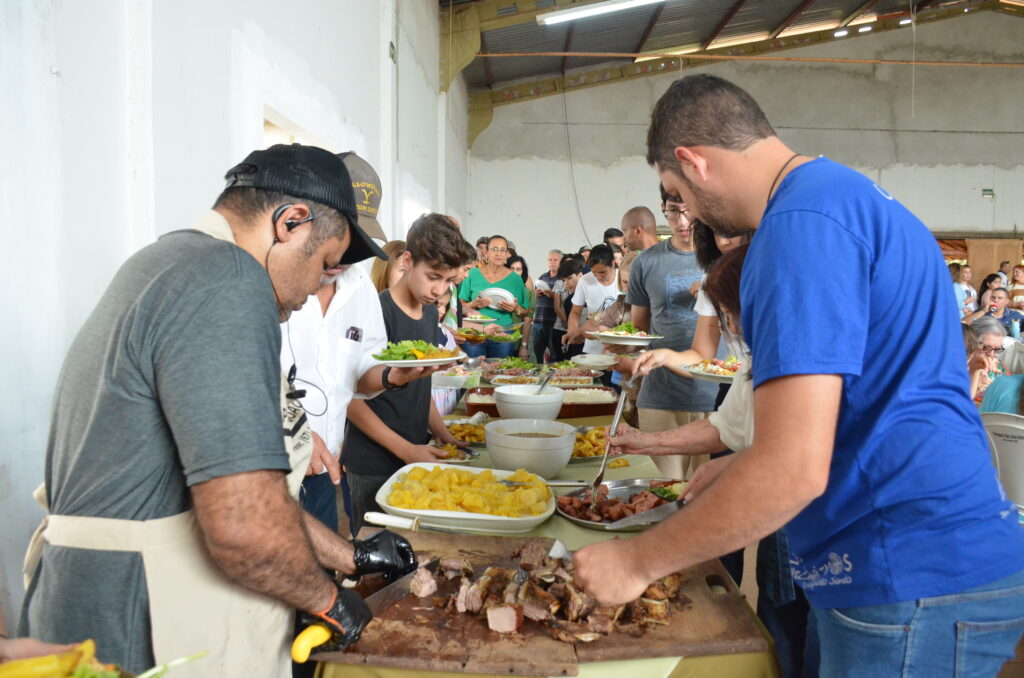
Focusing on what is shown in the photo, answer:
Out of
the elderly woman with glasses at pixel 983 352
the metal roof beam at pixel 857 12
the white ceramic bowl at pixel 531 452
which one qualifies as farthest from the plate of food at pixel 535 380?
the metal roof beam at pixel 857 12

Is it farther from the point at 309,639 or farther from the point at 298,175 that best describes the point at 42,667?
the point at 298,175

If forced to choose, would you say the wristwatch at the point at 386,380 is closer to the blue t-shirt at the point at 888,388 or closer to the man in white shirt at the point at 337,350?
the man in white shirt at the point at 337,350

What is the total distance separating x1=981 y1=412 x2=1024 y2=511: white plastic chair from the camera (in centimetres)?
273

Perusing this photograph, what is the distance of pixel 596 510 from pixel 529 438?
0.35 meters

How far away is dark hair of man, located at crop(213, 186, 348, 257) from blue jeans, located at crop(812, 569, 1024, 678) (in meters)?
1.10

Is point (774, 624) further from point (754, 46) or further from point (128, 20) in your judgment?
point (754, 46)

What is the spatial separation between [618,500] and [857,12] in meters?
14.1

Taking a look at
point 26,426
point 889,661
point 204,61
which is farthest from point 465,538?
point 204,61

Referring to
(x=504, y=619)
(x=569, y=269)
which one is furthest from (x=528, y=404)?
(x=569, y=269)

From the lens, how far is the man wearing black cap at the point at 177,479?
3.21 feet

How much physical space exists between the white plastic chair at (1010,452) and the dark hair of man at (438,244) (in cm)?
215

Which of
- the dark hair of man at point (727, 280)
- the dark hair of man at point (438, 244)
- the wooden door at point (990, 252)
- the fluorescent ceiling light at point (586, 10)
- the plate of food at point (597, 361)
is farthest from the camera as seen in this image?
the wooden door at point (990, 252)

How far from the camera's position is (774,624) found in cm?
204

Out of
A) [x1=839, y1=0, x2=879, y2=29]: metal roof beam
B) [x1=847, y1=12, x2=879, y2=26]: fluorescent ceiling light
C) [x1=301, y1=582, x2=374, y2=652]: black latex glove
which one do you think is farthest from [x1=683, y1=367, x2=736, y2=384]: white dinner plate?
[x1=847, y1=12, x2=879, y2=26]: fluorescent ceiling light
